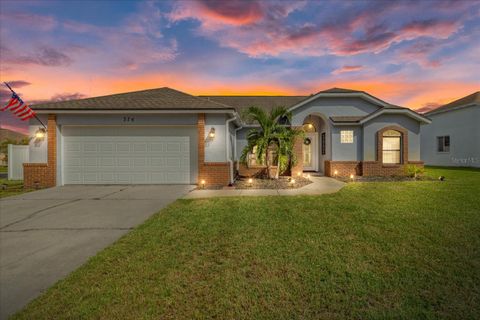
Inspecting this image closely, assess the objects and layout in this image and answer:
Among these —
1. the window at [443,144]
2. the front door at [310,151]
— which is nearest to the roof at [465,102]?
the window at [443,144]

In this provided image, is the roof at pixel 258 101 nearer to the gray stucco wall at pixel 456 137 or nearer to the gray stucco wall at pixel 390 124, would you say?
the gray stucco wall at pixel 390 124

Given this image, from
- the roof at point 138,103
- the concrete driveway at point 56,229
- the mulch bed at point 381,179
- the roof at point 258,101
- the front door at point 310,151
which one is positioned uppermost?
the roof at point 258,101

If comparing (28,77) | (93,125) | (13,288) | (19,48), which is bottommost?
(13,288)

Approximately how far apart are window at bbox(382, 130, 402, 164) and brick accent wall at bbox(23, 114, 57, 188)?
58.8ft

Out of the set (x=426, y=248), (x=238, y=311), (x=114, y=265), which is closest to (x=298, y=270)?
(x=238, y=311)

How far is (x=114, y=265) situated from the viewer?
3381mm

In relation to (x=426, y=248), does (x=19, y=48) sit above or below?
above

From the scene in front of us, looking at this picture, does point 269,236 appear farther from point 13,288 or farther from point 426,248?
point 13,288

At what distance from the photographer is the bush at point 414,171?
1224 centimetres

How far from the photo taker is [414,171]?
12328 millimetres

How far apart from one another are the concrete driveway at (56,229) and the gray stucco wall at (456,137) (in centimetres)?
2353

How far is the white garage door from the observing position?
11.2 m

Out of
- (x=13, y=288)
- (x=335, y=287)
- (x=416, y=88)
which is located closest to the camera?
(x=335, y=287)

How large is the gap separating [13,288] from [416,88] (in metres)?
25.1
